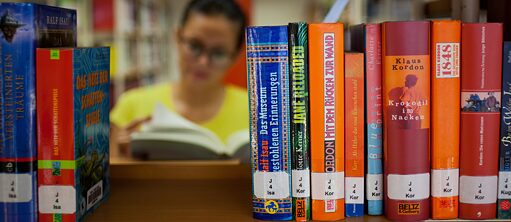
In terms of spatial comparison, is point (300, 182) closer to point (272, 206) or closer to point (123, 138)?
point (272, 206)

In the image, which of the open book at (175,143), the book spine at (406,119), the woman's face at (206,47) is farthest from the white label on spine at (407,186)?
the woman's face at (206,47)

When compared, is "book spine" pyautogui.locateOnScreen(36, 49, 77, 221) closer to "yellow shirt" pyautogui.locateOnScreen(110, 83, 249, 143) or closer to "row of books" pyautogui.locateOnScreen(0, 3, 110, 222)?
"row of books" pyautogui.locateOnScreen(0, 3, 110, 222)

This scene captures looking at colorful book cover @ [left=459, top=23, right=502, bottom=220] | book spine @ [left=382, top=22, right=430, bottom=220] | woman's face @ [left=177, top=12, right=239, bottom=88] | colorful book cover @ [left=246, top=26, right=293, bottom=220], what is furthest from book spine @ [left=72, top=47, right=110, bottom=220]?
woman's face @ [left=177, top=12, right=239, bottom=88]

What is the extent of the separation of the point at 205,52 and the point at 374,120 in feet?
6.88

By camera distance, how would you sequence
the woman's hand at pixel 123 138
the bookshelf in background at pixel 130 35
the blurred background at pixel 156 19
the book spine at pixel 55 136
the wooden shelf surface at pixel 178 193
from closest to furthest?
the book spine at pixel 55 136 < the wooden shelf surface at pixel 178 193 < the woman's hand at pixel 123 138 < the blurred background at pixel 156 19 < the bookshelf in background at pixel 130 35

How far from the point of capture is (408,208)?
921 mm

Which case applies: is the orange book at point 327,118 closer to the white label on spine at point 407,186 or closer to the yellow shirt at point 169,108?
the white label on spine at point 407,186

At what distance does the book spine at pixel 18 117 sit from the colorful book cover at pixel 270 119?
0.33m

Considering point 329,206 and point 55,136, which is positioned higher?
point 55,136

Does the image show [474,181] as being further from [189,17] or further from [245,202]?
[189,17]

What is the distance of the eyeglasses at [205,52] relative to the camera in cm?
293

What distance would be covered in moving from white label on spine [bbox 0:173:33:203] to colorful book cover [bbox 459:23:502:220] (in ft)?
2.21

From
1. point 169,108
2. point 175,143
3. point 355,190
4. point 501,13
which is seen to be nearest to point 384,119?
point 355,190

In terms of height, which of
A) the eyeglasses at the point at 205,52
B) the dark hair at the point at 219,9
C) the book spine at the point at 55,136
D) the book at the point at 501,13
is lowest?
the book spine at the point at 55,136
